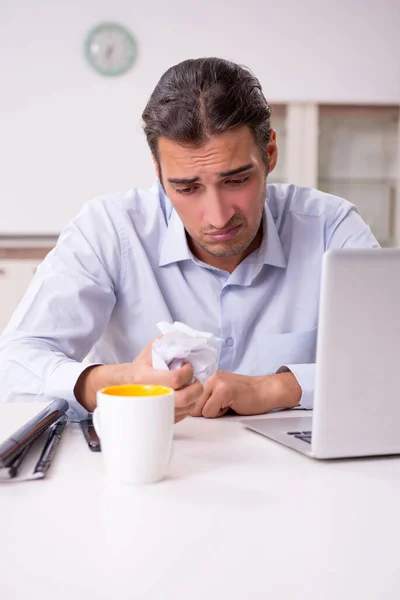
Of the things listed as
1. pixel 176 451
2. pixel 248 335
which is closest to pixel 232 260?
pixel 248 335

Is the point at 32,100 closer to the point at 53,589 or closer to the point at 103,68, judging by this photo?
the point at 103,68

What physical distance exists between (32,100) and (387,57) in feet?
7.00

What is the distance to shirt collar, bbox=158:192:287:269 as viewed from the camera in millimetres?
1579

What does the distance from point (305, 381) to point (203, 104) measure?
1.84 ft

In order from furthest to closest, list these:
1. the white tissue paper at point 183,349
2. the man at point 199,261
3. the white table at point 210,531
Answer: the man at point 199,261, the white tissue paper at point 183,349, the white table at point 210,531

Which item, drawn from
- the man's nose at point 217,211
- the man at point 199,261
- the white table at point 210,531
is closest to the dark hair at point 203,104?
the man at point 199,261

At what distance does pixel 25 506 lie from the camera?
705 mm

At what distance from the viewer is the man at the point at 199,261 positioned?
136cm

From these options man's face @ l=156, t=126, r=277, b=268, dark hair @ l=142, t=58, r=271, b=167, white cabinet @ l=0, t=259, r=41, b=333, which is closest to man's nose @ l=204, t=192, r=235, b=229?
man's face @ l=156, t=126, r=277, b=268

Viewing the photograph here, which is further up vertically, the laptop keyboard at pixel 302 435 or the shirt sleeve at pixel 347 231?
the shirt sleeve at pixel 347 231


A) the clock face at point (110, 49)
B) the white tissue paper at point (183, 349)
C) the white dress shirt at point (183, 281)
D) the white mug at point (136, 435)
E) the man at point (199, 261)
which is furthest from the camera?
the clock face at point (110, 49)

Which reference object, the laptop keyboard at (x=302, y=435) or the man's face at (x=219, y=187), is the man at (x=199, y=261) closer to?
the man's face at (x=219, y=187)

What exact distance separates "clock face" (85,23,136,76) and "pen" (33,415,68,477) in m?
3.40

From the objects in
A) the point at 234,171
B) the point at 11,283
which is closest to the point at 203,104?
the point at 234,171
